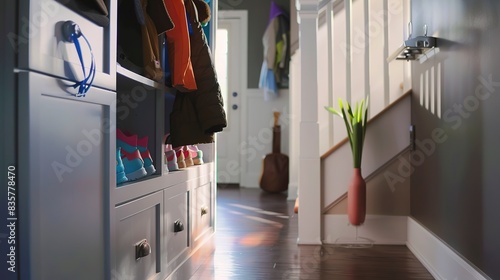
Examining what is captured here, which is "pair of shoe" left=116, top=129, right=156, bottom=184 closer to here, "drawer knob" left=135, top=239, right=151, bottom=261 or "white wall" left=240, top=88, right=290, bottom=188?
"drawer knob" left=135, top=239, right=151, bottom=261

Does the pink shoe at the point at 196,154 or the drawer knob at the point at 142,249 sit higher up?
the pink shoe at the point at 196,154

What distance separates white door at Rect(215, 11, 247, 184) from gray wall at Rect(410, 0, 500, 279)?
3110mm

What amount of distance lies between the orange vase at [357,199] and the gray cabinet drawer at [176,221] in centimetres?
92

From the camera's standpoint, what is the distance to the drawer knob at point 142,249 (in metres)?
1.45

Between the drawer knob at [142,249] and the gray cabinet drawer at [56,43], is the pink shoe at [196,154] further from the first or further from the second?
the gray cabinet drawer at [56,43]

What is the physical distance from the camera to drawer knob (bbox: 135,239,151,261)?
145 centimetres

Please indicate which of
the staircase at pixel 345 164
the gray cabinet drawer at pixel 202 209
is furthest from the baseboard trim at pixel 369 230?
the gray cabinet drawer at pixel 202 209

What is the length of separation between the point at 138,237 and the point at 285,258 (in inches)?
39.7

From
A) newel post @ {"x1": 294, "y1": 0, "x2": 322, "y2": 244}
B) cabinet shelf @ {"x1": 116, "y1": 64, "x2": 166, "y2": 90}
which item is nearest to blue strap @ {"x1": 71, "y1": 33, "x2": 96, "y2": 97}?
cabinet shelf @ {"x1": 116, "y1": 64, "x2": 166, "y2": 90}

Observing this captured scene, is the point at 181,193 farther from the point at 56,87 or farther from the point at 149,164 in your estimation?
the point at 56,87

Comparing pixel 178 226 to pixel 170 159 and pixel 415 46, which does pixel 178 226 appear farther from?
pixel 415 46

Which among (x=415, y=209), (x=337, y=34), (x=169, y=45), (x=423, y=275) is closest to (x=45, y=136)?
(x=169, y=45)

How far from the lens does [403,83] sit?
2844 mm

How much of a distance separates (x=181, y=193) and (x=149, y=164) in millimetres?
320
